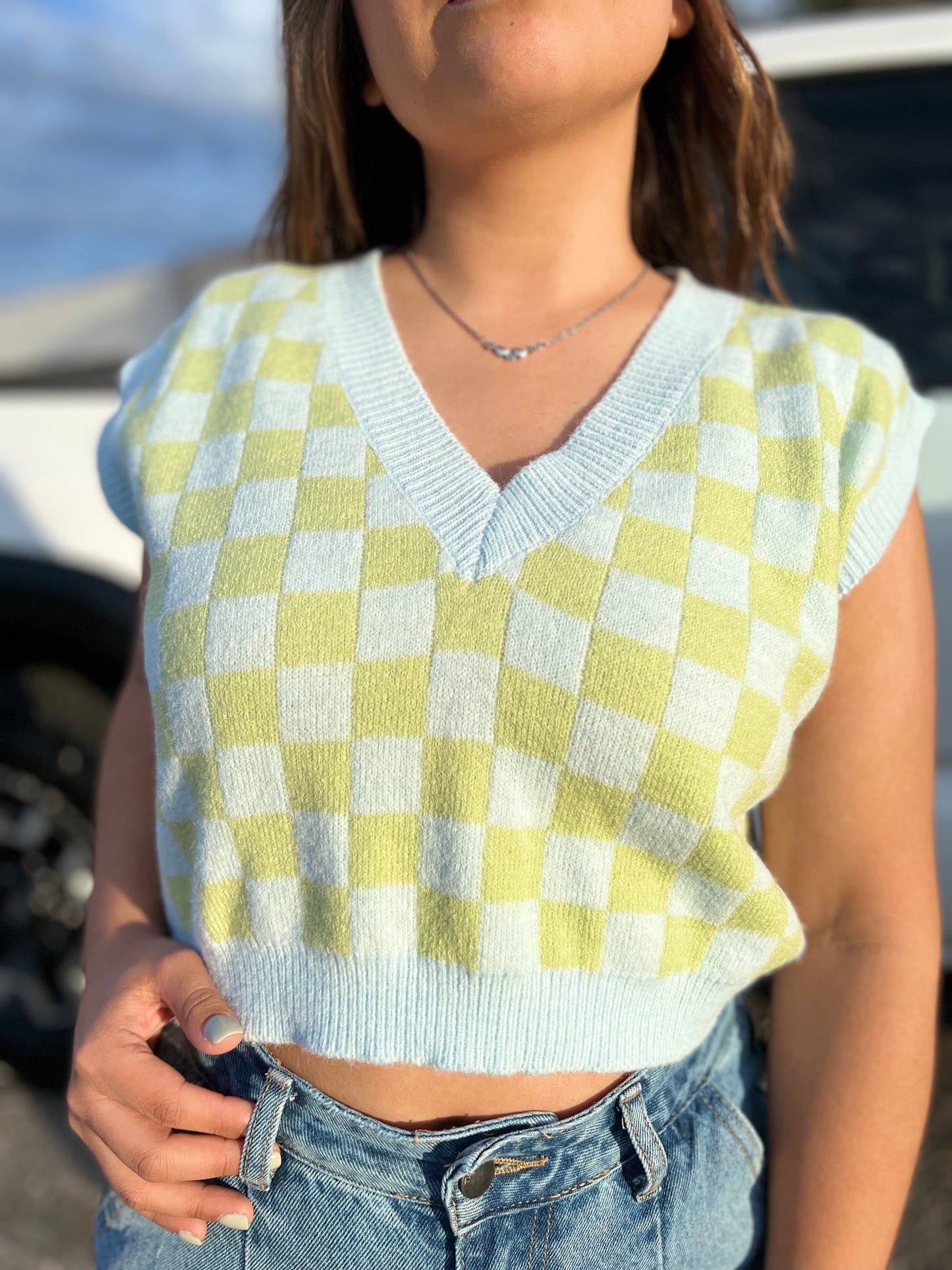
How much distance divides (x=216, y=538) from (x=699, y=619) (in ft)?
1.47

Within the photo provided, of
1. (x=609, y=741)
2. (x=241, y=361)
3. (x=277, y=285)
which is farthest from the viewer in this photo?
(x=277, y=285)

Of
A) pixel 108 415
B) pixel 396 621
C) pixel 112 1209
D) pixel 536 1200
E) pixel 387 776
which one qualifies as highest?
pixel 396 621

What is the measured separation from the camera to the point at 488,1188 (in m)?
0.98

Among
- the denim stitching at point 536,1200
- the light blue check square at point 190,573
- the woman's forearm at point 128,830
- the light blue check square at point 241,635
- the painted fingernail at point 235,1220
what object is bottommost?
the painted fingernail at point 235,1220

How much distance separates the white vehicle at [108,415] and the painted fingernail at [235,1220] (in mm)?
1358

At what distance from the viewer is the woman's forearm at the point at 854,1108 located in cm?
102

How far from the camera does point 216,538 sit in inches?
40.8

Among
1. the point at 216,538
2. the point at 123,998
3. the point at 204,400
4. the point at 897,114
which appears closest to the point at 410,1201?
the point at 123,998

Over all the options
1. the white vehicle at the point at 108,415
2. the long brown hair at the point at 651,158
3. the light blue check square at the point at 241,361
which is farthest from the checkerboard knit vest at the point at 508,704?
the white vehicle at the point at 108,415

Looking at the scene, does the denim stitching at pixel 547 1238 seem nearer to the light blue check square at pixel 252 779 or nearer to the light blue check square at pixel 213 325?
the light blue check square at pixel 252 779

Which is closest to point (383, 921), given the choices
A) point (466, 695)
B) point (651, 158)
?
point (466, 695)

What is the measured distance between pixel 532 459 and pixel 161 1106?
2.26ft

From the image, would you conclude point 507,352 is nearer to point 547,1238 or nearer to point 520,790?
point 520,790

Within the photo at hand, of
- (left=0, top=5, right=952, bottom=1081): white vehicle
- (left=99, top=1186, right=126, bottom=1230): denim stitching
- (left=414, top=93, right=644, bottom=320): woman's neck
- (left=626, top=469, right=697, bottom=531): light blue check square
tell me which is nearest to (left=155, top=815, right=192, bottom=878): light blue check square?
(left=99, top=1186, right=126, bottom=1230): denim stitching
